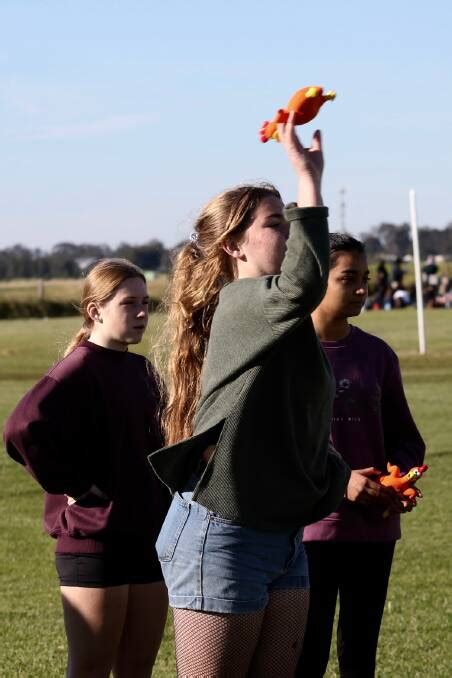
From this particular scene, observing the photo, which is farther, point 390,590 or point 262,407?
point 390,590

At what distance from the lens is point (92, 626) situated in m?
4.21

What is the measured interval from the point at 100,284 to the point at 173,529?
1.63 metres

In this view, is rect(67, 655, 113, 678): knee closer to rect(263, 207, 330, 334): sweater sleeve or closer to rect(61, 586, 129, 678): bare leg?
rect(61, 586, 129, 678): bare leg

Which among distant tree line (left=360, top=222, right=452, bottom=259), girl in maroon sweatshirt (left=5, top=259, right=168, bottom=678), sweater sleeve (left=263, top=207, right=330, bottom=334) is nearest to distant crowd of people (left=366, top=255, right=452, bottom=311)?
girl in maroon sweatshirt (left=5, top=259, right=168, bottom=678)

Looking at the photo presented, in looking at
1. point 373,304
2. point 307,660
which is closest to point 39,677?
point 307,660

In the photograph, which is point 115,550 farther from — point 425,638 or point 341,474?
point 425,638

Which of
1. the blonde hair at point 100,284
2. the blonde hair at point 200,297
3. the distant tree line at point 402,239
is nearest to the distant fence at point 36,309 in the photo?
the blonde hair at point 100,284


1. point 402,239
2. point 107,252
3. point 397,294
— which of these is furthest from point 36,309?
point 402,239

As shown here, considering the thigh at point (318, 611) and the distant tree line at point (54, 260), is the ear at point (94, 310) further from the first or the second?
the distant tree line at point (54, 260)

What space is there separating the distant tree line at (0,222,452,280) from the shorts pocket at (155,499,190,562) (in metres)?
92.8

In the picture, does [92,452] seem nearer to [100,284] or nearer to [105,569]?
[105,569]

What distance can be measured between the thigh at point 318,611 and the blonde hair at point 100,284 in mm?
1123

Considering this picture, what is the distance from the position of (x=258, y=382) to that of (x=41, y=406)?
1494 millimetres

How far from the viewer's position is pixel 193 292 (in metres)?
3.37
